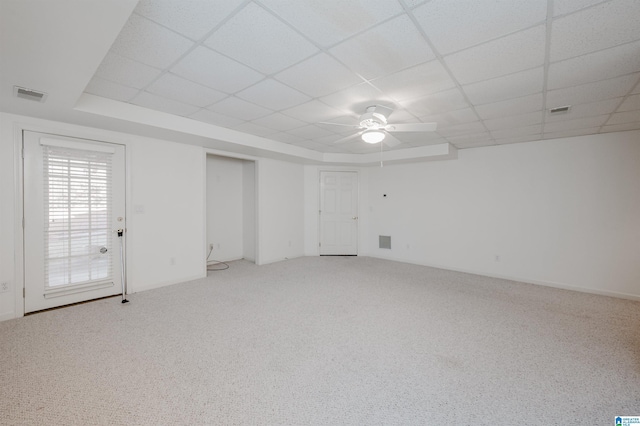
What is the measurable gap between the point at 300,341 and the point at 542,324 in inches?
107

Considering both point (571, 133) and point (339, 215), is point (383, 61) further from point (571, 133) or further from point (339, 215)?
point (339, 215)

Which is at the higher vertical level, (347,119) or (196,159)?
(347,119)

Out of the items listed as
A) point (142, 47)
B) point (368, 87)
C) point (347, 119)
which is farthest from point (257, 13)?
point (347, 119)

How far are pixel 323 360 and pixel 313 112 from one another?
2776 mm

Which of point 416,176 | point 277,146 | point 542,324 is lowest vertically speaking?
point 542,324

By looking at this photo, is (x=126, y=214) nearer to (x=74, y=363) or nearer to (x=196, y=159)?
(x=196, y=159)

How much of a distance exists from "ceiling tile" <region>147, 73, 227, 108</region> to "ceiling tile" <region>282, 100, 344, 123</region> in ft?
2.86

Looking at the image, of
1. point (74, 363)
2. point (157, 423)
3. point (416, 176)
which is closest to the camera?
point (157, 423)

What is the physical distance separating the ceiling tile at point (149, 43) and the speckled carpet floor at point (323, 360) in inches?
98.9

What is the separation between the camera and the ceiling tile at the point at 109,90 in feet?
8.53

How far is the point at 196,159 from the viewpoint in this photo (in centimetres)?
452

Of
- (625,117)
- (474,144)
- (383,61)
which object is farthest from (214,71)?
(625,117)

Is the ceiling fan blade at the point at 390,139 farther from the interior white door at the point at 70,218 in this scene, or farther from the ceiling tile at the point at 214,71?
the interior white door at the point at 70,218

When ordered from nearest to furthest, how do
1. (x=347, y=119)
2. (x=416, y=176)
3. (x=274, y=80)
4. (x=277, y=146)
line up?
(x=274, y=80) < (x=347, y=119) < (x=277, y=146) < (x=416, y=176)
